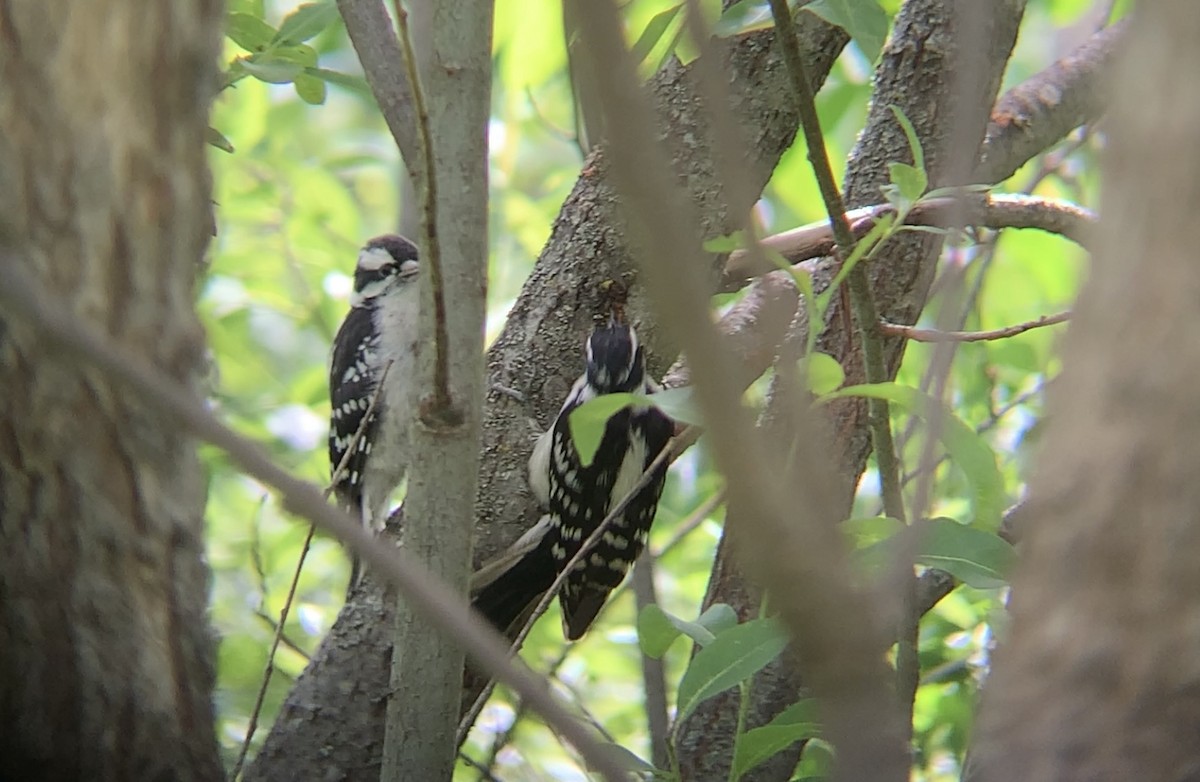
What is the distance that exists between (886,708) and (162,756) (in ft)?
2.37

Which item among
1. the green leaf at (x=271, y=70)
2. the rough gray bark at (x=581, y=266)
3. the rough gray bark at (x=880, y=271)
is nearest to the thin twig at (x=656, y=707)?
the rough gray bark at (x=880, y=271)

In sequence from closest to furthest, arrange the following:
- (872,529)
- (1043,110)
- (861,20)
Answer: (872,529) → (861,20) → (1043,110)

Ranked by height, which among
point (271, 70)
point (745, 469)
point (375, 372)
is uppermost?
point (375, 372)

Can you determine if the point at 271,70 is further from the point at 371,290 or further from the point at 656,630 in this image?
the point at 371,290

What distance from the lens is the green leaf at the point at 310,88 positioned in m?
1.82

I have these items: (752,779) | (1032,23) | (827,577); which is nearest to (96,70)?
(827,577)

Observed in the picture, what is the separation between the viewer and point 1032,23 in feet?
17.9

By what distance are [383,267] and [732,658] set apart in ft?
8.67

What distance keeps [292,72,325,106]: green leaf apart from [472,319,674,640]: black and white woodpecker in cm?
59

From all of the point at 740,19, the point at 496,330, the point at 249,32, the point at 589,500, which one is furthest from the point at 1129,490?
the point at 496,330

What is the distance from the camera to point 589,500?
9.26 ft

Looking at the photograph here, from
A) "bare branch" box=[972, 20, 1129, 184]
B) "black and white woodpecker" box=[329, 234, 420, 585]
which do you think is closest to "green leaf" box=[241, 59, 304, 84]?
"bare branch" box=[972, 20, 1129, 184]

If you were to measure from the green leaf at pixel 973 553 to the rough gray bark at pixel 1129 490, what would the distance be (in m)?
0.50

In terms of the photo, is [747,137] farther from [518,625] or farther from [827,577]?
[827,577]
